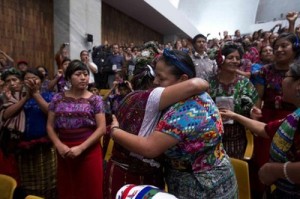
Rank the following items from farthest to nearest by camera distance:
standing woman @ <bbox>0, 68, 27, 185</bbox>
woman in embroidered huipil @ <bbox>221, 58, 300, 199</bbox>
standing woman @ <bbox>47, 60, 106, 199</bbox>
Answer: standing woman @ <bbox>0, 68, 27, 185</bbox> < standing woman @ <bbox>47, 60, 106, 199</bbox> < woman in embroidered huipil @ <bbox>221, 58, 300, 199</bbox>

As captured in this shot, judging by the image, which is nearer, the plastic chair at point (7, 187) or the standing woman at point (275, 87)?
Answer: the plastic chair at point (7, 187)

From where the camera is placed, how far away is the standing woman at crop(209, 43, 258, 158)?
306 centimetres

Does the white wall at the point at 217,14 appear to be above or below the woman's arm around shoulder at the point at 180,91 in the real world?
above

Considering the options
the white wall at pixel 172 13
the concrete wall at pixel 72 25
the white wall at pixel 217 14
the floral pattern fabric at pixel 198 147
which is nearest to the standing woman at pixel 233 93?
Result: the floral pattern fabric at pixel 198 147

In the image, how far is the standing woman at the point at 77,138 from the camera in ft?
9.69

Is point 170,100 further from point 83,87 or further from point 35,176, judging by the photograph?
point 35,176

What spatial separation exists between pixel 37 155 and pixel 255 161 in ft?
6.71

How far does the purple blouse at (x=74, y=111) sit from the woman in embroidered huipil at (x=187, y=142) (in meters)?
1.29

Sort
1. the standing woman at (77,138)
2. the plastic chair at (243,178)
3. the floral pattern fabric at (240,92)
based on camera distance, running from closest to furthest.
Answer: the plastic chair at (243,178) < the standing woman at (77,138) < the floral pattern fabric at (240,92)

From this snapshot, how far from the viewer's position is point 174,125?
1527 mm

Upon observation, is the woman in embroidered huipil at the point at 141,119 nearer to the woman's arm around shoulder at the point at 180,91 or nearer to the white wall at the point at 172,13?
the woman's arm around shoulder at the point at 180,91

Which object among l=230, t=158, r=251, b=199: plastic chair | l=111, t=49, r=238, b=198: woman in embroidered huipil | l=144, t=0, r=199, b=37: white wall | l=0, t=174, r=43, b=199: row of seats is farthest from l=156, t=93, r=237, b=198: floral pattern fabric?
l=144, t=0, r=199, b=37: white wall

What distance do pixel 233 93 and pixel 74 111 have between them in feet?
4.52

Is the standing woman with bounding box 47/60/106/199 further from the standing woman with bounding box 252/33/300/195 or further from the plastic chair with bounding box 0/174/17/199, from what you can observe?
the standing woman with bounding box 252/33/300/195
